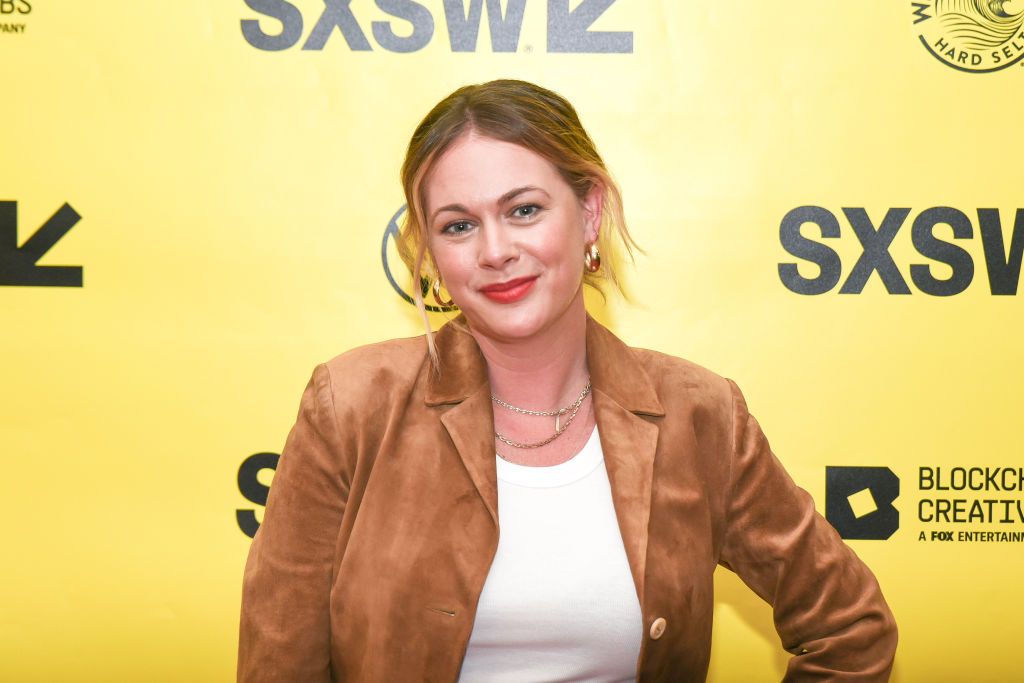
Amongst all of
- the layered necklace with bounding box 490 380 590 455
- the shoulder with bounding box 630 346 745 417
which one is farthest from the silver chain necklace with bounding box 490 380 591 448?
the shoulder with bounding box 630 346 745 417

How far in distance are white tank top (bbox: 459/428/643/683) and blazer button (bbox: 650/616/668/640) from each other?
24 mm

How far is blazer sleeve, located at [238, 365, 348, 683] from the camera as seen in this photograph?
1.25m

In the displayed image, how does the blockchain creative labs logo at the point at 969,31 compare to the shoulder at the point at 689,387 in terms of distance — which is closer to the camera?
the shoulder at the point at 689,387

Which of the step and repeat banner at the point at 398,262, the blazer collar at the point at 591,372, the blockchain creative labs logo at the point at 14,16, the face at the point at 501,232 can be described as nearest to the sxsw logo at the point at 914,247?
the step and repeat banner at the point at 398,262

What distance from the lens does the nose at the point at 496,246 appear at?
1252 millimetres

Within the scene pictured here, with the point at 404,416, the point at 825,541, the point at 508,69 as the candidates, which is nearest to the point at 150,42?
the point at 508,69

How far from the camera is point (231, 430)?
6.32 ft

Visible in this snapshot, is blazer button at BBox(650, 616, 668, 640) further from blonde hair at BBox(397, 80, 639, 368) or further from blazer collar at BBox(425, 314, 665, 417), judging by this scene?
blonde hair at BBox(397, 80, 639, 368)

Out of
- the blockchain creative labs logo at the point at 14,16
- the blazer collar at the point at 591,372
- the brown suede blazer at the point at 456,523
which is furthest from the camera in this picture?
the blockchain creative labs logo at the point at 14,16

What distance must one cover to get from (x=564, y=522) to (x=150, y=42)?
4.39 ft

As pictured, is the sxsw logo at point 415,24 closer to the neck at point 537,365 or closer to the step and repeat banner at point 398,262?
the step and repeat banner at point 398,262

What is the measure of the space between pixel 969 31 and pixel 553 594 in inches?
58.1

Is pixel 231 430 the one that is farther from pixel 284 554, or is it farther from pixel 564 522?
pixel 564 522

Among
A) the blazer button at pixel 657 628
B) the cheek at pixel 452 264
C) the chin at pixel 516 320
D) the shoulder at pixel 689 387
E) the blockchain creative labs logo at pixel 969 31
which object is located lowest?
the blazer button at pixel 657 628
